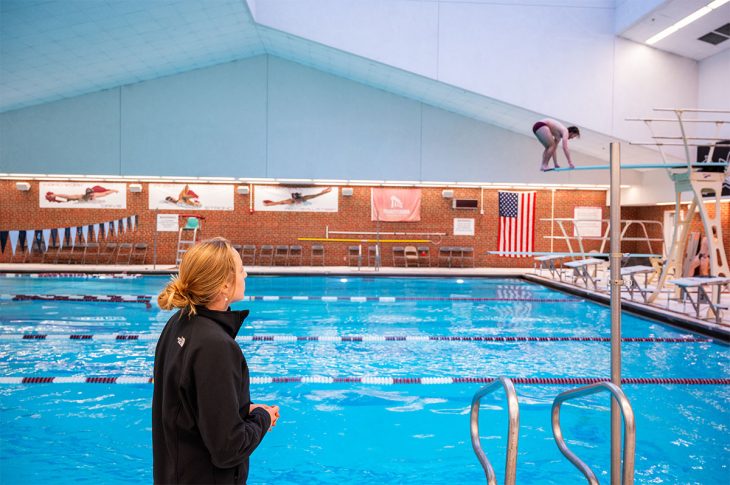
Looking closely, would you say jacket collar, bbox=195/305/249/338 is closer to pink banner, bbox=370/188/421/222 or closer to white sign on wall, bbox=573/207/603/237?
pink banner, bbox=370/188/421/222

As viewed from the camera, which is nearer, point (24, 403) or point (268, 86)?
point (24, 403)

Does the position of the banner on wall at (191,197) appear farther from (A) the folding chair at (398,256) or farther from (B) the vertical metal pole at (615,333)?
(B) the vertical metal pole at (615,333)

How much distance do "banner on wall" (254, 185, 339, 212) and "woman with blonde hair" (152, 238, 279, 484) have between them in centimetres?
1457

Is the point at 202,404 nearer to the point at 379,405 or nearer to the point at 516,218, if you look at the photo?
the point at 379,405

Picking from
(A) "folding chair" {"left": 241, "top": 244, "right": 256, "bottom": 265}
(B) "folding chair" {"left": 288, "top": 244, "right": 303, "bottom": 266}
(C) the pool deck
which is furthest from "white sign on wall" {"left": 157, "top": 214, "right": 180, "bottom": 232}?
(B) "folding chair" {"left": 288, "top": 244, "right": 303, "bottom": 266}

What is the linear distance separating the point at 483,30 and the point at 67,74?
9.28 meters

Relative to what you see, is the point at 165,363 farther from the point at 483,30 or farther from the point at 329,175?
the point at 329,175

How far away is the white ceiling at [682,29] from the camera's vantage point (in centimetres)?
962

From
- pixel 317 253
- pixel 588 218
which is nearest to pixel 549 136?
pixel 317 253

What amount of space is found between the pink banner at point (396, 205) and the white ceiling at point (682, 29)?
6.56 meters

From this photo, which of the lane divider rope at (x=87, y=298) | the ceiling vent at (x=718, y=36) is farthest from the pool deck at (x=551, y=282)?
the ceiling vent at (x=718, y=36)

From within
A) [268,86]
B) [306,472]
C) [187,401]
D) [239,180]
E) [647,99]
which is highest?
[268,86]

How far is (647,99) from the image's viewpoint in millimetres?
11805

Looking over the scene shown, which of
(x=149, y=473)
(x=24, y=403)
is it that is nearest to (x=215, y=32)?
(x=24, y=403)
